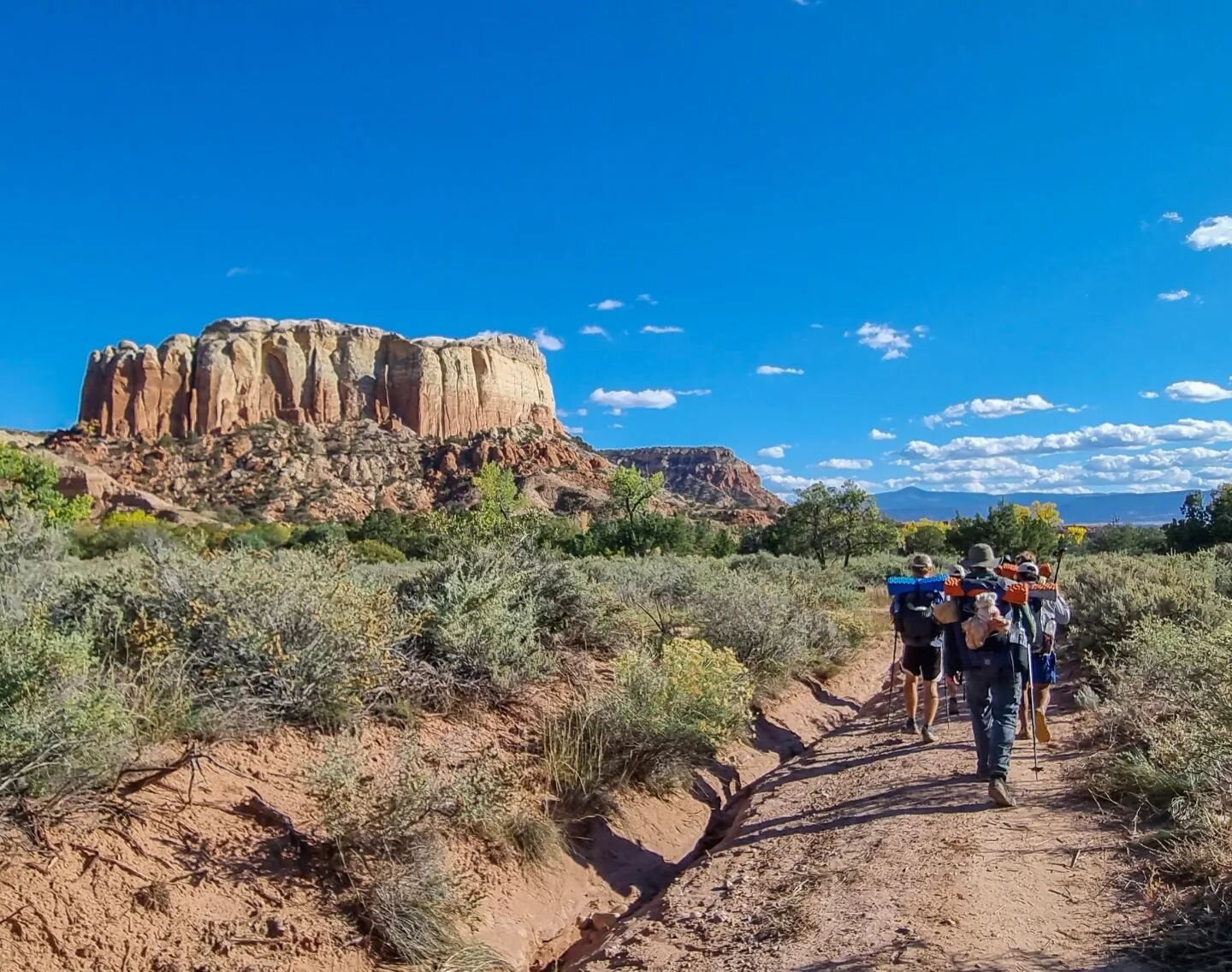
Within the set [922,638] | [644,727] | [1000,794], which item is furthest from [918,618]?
[644,727]

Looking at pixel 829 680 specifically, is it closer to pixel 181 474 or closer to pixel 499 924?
pixel 499 924

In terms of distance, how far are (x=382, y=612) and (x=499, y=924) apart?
2.79 meters

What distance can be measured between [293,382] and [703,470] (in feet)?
249

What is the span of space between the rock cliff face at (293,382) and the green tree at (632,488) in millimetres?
57135

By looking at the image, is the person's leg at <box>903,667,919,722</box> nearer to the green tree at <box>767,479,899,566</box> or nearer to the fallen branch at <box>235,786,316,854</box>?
the fallen branch at <box>235,786,316,854</box>

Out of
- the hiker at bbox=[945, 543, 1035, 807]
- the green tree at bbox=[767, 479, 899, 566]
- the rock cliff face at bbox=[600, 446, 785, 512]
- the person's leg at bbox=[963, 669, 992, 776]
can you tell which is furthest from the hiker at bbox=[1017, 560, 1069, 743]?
the rock cliff face at bbox=[600, 446, 785, 512]

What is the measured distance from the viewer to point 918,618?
7676mm

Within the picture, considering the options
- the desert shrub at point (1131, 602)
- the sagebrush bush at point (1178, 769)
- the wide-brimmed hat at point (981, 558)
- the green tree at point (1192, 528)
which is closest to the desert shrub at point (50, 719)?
the sagebrush bush at point (1178, 769)

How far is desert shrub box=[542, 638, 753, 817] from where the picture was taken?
618 centimetres

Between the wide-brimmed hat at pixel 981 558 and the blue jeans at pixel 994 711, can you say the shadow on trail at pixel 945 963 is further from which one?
the wide-brimmed hat at pixel 981 558

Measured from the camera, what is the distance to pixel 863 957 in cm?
370

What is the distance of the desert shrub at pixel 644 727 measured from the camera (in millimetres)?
6184

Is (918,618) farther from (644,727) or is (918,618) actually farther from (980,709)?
(644,727)

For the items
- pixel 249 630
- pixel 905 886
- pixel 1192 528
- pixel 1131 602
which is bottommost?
pixel 905 886
